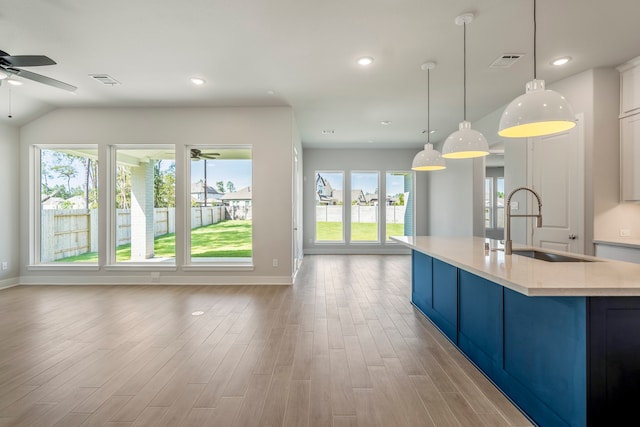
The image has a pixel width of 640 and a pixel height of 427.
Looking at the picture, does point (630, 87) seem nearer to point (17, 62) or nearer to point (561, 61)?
point (561, 61)

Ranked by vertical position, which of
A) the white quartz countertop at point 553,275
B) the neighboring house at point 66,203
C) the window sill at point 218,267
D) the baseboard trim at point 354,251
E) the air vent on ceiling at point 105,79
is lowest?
the baseboard trim at point 354,251

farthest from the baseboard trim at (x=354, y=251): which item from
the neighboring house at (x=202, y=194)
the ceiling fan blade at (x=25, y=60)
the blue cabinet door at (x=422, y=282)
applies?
the ceiling fan blade at (x=25, y=60)

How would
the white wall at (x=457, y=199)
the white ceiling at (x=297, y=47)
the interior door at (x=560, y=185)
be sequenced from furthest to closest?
the white wall at (x=457, y=199) → the interior door at (x=560, y=185) → the white ceiling at (x=297, y=47)

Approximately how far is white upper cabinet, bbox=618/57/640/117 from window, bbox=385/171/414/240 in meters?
5.27

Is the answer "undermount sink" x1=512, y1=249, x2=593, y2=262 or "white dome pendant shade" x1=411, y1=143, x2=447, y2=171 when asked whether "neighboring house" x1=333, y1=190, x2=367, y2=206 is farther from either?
"undermount sink" x1=512, y1=249, x2=593, y2=262

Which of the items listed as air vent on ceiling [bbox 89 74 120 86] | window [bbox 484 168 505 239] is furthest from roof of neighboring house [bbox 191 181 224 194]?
window [bbox 484 168 505 239]

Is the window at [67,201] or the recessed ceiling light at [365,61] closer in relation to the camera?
the recessed ceiling light at [365,61]

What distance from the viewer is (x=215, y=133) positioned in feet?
17.4

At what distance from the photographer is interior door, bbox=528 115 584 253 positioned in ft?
12.8

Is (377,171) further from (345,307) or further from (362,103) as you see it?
(345,307)

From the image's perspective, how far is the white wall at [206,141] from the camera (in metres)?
5.25

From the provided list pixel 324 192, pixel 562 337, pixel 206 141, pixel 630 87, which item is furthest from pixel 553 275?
pixel 324 192

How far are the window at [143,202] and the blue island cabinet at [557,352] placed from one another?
16.5ft

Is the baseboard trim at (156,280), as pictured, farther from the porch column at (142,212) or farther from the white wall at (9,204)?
the porch column at (142,212)
